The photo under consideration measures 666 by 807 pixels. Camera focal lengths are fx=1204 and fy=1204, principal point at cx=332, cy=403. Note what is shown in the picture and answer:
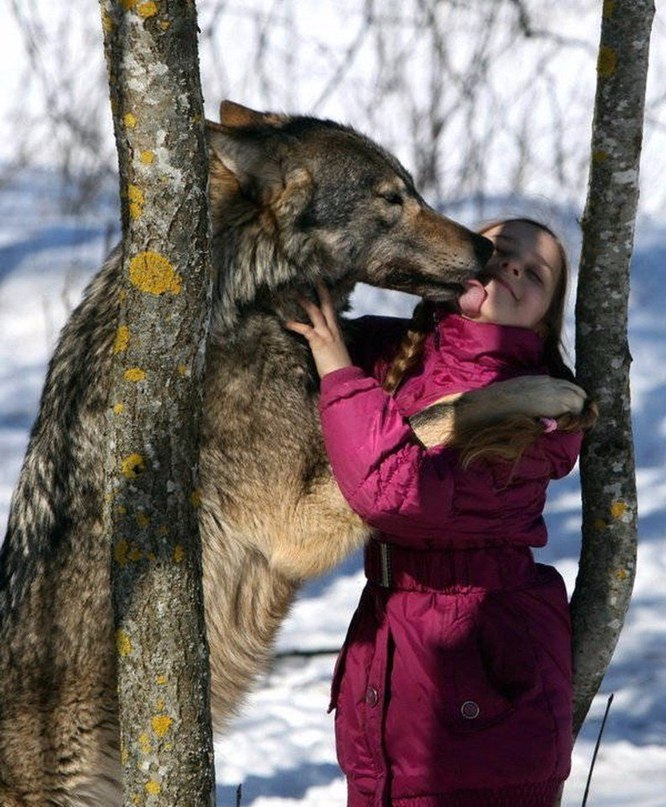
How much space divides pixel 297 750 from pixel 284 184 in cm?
262

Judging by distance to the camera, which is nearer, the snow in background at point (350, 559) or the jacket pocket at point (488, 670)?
the jacket pocket at point (488, 670)

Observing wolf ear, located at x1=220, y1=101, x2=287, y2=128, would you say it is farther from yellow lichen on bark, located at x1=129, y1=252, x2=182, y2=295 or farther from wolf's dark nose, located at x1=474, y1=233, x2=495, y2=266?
yellow lichen on bark, located at x1=129, y1=252, x2=182, y2=295

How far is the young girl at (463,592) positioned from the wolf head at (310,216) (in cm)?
39

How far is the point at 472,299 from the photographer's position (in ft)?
9.78

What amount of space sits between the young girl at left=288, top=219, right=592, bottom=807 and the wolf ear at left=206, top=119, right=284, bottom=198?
2.03ft

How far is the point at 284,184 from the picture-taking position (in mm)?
3381

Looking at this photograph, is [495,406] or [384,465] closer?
[384,465]

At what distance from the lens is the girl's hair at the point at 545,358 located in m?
2.67

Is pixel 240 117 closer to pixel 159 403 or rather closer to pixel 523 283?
pixel 523 283

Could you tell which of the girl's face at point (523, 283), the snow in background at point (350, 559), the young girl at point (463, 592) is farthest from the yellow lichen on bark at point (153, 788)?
the snow in background at point (350, 559)

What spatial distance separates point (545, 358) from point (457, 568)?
0.63 meters

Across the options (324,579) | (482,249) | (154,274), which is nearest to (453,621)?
(482,249)

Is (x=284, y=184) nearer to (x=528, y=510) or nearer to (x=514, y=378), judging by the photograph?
(x=514, y=378)

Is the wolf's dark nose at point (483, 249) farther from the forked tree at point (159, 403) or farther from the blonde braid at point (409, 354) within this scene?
the forked tree at point (159, 403)
